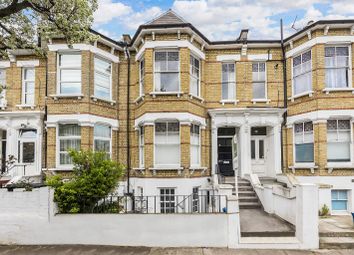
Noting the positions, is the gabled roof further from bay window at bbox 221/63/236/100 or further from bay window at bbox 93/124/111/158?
bay window at bbox 93/124/111/158

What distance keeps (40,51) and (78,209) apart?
6081 millimetres

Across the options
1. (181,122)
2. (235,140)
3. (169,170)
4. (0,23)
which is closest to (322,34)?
(235,140)

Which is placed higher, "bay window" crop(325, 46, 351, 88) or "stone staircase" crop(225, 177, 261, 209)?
"bay window" crop(325, 46, 351, 88)

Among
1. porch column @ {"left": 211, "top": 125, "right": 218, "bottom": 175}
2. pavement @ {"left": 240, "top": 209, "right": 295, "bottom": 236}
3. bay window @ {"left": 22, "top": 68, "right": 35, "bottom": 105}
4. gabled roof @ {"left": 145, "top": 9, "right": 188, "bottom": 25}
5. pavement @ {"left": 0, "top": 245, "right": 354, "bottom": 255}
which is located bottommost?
pavement @ {"left": 0, "top": 245, "right": 354, "bottom": 255}

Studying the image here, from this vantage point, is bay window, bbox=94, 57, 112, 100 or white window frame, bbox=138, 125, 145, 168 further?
bay window, bbox=94, 57, 112, 100

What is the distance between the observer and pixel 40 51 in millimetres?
10094

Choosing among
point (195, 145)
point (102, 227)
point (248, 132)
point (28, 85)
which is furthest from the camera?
point (28, 85)

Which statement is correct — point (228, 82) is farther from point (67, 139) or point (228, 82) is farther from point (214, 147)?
point (67, 139)

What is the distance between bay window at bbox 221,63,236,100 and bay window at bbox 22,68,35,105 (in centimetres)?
1025

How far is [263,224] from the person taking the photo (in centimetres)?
900

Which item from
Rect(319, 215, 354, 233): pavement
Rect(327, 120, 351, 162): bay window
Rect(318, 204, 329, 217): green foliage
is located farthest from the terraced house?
Rect(319, 215, 354, 233): pavement

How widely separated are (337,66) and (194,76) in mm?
6687

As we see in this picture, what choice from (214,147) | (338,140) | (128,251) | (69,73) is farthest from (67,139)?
(338,140)

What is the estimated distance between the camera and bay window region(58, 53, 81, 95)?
13000mm
